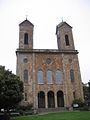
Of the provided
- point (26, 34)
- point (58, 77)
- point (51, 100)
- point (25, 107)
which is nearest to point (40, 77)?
point (58, 77)

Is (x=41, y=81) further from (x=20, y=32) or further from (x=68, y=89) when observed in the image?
(x=20, y=32)

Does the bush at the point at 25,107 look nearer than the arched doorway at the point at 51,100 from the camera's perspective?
Yes

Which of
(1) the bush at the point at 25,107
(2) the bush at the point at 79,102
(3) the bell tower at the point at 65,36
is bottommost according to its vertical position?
(1) the bush at the point at 25,107

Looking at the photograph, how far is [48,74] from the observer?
38844mm

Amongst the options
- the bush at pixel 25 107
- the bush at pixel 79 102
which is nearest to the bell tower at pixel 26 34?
the bush at pixel 25 107

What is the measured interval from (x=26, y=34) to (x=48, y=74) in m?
12.5

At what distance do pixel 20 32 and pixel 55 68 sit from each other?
13503 millimetres

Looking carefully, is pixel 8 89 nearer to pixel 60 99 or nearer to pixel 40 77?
pixel 40 77

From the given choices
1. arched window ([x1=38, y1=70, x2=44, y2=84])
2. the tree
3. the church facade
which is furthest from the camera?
arched window ([x1=38, y1=70, x2=44, y2=84])

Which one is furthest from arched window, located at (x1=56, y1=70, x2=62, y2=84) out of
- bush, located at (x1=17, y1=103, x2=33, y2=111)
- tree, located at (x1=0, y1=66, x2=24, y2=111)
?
tree, located at (x1=0, y1=66, x2=24, y2=111)

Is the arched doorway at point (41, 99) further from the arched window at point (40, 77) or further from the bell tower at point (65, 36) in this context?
the bell tower at point (65, 36)

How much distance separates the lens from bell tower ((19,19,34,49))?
41.5 meters

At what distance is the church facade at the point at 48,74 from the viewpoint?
1449 inches

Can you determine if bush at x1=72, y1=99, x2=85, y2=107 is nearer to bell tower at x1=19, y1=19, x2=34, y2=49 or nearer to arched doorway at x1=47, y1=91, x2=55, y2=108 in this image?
arched doorway at x1=47, y1=91, x2=55, y2=108
